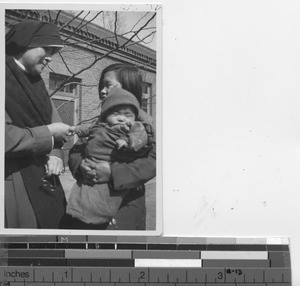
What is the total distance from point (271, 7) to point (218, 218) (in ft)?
2.39

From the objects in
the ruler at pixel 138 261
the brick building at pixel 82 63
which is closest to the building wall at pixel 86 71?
the brick building at pixel 82 63

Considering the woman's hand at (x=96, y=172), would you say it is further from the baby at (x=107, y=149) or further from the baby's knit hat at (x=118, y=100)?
the baby's knit hat at (x=118, y=100)

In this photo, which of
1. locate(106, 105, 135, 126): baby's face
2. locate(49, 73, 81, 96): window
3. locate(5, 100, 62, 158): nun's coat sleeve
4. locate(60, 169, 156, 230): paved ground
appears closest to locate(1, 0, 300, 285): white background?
locate(60, 169, 156, 230): paved ground

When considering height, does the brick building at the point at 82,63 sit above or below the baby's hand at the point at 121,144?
above

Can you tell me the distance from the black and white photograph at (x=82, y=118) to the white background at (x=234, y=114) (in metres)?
0.09

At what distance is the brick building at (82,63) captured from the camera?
1588mm

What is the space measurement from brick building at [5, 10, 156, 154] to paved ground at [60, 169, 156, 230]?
11 centimetres

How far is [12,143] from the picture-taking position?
1572mm

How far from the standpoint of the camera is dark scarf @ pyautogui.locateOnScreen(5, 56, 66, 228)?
1578 mm

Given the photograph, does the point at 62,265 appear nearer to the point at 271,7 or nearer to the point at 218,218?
the point at 218,218

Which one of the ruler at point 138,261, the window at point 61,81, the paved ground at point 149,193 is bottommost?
the ruler at point 138,261

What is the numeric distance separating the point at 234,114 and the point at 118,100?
1.30ft

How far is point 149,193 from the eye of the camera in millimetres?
1577

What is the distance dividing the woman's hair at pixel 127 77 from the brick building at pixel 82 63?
0.05 feet
